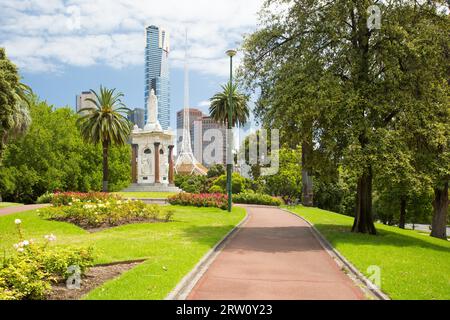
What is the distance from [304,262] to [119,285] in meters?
5.91

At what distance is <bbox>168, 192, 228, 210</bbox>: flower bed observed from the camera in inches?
1242

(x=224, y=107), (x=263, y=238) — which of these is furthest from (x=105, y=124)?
→ (x=263, y=238)

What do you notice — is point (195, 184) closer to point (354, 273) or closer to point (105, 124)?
point (105, 124)

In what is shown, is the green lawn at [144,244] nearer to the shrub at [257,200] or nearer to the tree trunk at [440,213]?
the tree trunk at [440,213]

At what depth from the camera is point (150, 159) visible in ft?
179

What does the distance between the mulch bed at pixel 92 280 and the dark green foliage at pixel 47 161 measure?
121 ft

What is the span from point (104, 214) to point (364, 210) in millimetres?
12755

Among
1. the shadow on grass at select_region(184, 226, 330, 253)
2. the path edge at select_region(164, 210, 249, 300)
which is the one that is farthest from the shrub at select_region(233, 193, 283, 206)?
the path edge at select_region(164, 210, 249, 300)

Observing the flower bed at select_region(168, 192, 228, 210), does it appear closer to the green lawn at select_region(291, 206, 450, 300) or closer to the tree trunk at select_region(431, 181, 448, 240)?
the green lawn at select_region(291, 206, 450, 300)

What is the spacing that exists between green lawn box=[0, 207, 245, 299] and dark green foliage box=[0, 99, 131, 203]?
23.0 metres

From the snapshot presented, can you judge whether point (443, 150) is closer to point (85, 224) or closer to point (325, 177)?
point (325, 177)

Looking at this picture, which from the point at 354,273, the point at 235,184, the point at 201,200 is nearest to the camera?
the point at 354,273

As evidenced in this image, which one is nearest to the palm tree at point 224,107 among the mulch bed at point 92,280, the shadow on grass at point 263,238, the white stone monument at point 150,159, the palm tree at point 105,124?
the white stone monument at point 150,159

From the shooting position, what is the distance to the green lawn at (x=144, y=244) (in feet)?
27.6
